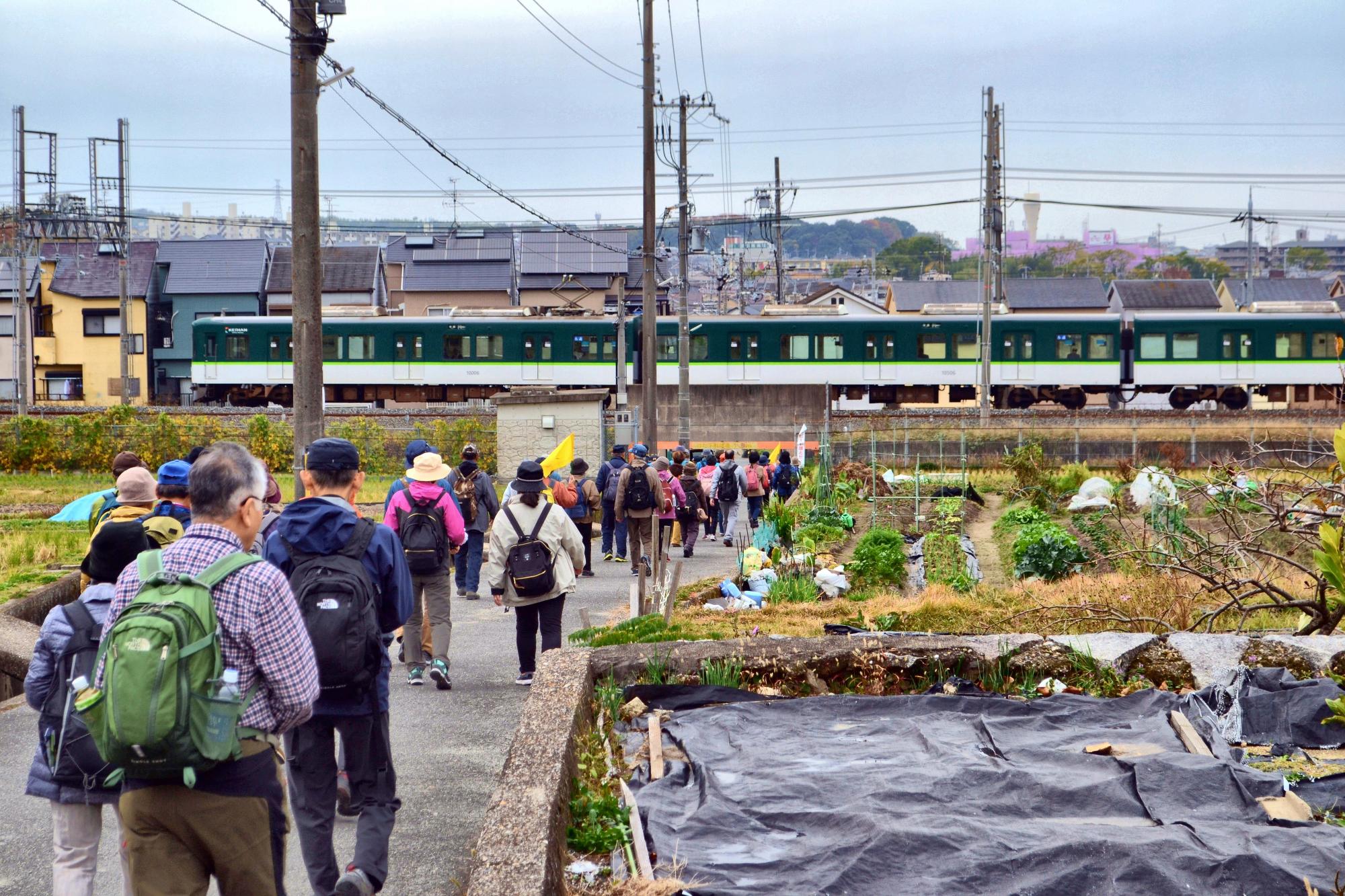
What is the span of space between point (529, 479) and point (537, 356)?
100 ft

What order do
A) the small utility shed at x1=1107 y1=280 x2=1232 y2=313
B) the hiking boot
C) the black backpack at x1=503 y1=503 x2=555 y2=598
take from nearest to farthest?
the black backpack at x1=503 y1=503 x2=555 y2=598, the hiking boot, the small utility shed at x1=1107 y1=280 x2=1232 y2=313

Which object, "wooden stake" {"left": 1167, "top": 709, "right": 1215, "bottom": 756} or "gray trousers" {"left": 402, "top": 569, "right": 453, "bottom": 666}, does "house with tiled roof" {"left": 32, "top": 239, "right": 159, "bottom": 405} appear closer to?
"gray trousers" {"left": 402, "top": 569, "right": 453, "bottom": 666}

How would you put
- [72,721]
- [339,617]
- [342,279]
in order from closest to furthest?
[72,721], [339,617], [342,279]

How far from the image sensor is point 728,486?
59.1 ft

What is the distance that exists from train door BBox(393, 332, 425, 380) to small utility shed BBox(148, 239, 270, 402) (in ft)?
58.5

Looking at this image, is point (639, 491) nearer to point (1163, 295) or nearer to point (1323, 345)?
point (1323, 345)

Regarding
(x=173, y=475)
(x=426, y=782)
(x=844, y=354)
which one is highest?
(x=844, y=354)

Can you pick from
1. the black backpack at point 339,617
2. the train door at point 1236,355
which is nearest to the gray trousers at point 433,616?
the black backpack at point 339,617

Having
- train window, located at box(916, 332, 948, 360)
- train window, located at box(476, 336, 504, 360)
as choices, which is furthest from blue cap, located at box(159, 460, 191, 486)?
train window, located at box(916, 332, 948, 360)

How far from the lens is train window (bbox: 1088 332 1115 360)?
121ft

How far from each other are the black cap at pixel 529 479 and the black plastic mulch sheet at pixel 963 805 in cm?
233

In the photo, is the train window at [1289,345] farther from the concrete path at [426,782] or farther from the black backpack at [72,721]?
the black backpack at [72,721]

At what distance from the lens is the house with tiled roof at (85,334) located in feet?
171

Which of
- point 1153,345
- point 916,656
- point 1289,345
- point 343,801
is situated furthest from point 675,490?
point 1289,345
